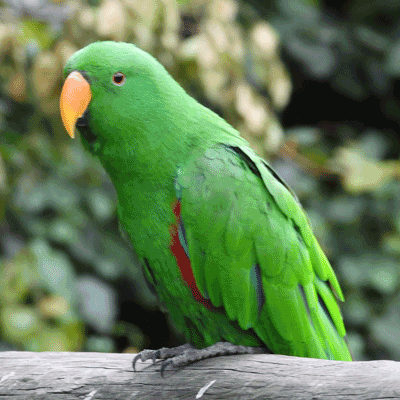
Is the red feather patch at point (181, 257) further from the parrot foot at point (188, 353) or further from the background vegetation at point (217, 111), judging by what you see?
the background vegetation at point (217, 111)

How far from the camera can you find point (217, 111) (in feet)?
7.57

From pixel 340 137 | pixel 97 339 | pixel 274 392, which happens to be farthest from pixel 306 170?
pixel 274 392

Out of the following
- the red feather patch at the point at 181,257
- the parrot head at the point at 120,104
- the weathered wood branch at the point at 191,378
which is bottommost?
the weathered wood branch at the point at 191,378

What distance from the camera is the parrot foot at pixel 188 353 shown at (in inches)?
44.6

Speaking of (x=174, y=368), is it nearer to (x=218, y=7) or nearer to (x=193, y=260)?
(x=193, y=260)

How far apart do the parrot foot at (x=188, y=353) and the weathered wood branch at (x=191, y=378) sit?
0.05 feet

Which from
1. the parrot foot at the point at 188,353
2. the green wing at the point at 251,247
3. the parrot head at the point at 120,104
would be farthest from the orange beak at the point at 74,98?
the parrot foot at the point at 188,353

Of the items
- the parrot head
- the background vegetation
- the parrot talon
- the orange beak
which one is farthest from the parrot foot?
the background vegetation

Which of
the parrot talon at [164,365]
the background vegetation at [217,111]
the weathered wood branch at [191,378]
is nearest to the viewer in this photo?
the weathered wood branch at [191,378]

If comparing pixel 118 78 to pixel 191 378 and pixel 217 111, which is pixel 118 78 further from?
pixel 217 111

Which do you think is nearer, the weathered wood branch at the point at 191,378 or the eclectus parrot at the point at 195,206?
the weathered wood branch at the point at 191,378

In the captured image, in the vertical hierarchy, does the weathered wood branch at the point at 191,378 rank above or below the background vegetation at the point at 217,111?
below

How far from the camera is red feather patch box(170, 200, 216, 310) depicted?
1161 mm

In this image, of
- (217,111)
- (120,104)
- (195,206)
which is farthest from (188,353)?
(217,111)
